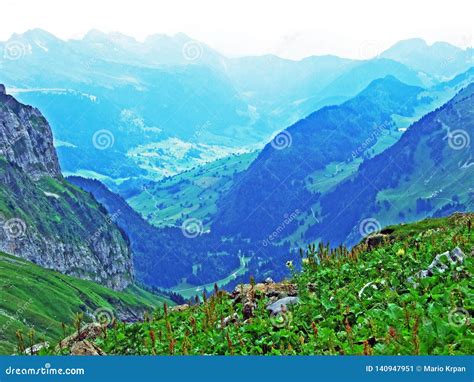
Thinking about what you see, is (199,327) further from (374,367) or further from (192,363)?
→ (374,367)

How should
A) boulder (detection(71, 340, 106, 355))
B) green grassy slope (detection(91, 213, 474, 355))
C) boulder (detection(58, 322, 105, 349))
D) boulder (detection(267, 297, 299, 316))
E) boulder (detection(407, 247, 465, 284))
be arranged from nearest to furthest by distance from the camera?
green grassy slope (detection(91, 213, 474, 355)), boulder (detection(71, 340, 106, 355)), boulder (detection(407, 247, 465, 284)), boulder (detection(267, 297, 299, 316)), boulder (detection(58, 322, 105, 349))

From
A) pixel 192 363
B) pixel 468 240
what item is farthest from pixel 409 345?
pixel 468 240

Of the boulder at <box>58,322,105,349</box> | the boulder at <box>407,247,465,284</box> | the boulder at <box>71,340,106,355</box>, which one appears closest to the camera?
the boulder at <box>71,340,106,355</box>

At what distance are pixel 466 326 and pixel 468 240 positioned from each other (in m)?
11.8

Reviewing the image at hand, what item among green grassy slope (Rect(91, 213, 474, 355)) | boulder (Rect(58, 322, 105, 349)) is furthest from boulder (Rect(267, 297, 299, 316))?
boulder (Rect(58, 322, 105, 349))

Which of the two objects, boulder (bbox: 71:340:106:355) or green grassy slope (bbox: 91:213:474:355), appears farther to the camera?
boulder (bbox: 71:340:106:355)

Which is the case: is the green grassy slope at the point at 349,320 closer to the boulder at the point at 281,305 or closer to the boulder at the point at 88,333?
the boulder at the point at 281,305

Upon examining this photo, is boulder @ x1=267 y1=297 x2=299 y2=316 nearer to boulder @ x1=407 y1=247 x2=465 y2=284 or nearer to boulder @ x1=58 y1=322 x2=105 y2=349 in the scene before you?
boulder @ x1=407 y1=247 x2=465 y2=284

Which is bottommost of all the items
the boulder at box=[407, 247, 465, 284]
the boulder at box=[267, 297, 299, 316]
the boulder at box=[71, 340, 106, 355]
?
the boulder at box=[71, 340, 106, 355]

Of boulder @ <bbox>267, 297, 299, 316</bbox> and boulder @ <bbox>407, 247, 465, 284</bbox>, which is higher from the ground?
boulder @ <bbox>407, 247, 465, 284</bbox>

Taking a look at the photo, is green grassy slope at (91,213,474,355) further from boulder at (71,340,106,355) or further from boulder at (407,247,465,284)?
boulder at (71,340,106,355)

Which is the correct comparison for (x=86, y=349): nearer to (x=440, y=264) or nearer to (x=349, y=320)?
(x=349, y=320)

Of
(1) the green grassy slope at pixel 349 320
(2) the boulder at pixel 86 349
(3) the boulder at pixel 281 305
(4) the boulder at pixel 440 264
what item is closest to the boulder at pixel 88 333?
(1) the green grassy slope at pixel 349 320

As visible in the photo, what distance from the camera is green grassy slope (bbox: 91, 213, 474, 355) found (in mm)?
13641
